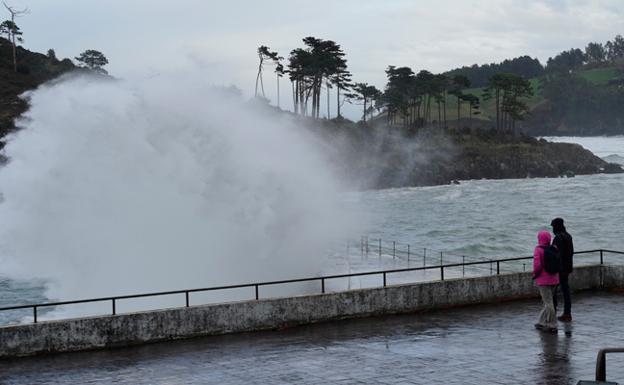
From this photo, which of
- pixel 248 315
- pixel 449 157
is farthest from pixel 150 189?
pixel 449 157

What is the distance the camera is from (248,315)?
13.7m

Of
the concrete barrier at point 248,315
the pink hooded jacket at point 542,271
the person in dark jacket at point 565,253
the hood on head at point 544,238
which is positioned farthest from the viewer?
the person in dark jacket at point 565,253

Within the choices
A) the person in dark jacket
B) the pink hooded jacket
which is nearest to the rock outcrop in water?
the person in dark jacket

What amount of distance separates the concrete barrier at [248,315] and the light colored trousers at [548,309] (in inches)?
105

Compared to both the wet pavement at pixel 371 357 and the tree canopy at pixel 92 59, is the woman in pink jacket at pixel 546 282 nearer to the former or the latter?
the wet pavement at pixel 371 357

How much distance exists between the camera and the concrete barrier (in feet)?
40.3

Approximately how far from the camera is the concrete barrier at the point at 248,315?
1229cm

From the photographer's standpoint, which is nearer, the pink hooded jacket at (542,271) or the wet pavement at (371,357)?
the wet pavement at (371,357)

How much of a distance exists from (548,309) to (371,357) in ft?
10.6

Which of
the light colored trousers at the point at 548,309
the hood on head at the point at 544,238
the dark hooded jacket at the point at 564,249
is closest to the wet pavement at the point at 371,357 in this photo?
the light colored trousers at the point at 548,309

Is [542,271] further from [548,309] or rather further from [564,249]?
[564,249]

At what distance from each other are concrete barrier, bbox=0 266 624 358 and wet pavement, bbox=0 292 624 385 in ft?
0.82

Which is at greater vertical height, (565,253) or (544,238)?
(544,238)

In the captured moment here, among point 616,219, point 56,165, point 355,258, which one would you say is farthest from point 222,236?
point 616,219
